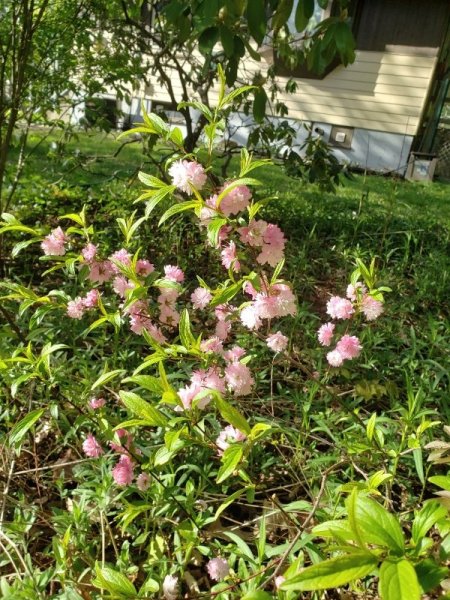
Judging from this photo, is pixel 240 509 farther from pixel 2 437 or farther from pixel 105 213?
pixel 105 213

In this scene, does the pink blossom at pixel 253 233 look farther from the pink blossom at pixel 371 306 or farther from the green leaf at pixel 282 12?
the green leaf at pixel 282 12

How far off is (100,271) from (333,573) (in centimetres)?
114

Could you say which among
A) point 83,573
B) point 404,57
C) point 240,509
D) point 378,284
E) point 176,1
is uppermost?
point 404,57

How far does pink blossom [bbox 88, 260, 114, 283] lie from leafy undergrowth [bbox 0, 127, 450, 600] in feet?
0.62

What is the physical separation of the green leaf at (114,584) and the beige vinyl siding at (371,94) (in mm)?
8975

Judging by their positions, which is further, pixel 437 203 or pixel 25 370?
pixel 437 203

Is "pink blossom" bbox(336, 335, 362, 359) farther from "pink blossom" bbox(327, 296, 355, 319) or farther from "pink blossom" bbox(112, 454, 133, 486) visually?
"pink blossom" bbox(112, 454, 133, 486)

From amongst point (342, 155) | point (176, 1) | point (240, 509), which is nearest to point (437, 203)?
point (342, 155)

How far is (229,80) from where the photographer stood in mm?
2182

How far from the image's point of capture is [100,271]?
4.93 ft

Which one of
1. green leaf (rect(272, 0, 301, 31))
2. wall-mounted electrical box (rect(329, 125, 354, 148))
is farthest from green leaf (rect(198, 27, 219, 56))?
wall-mounted electrical box (rect(329, 125, 354, 148))

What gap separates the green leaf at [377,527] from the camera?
63cm

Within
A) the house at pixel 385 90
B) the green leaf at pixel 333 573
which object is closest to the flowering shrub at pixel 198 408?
the green leaf at pixel 333 573

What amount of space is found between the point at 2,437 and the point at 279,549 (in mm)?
1050
